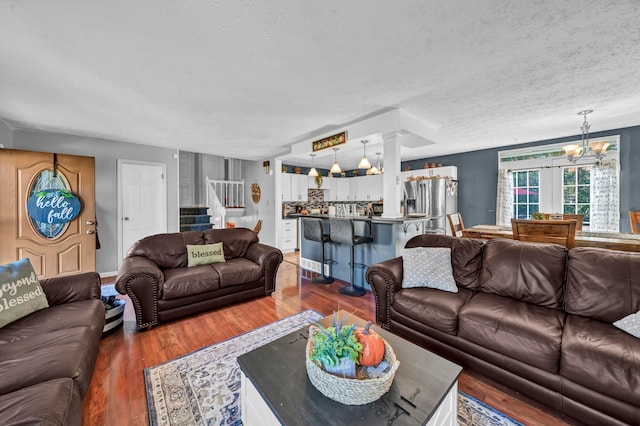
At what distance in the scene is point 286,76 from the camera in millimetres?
2367

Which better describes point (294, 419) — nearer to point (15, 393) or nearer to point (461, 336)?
point (15, 393)

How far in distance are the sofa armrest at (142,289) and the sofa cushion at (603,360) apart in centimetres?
324

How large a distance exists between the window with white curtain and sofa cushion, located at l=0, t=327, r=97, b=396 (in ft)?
20.3

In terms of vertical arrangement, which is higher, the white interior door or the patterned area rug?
the white interior door

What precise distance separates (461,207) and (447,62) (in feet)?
15.6

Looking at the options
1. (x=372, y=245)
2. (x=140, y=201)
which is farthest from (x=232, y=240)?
(x=140, y=201)

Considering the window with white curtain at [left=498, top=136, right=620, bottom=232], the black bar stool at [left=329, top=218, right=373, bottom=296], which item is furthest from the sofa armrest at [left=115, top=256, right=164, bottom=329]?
the window with white curtain at [left=498, top=136, right=620, bottom=232]

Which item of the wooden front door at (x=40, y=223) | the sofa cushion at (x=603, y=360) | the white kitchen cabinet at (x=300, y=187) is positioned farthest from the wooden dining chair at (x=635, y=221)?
the wooden front door at (x=40, y=223)

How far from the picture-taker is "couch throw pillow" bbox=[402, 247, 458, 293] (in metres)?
2.31

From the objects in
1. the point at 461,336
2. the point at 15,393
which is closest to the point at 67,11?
the point at 15,393

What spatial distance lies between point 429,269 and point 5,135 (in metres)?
5.87

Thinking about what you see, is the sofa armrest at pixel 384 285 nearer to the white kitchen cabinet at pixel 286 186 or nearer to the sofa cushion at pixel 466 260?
the sofa cushion at pixel 466 260

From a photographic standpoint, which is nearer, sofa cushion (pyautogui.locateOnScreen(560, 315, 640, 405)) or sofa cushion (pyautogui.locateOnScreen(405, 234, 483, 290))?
sofa cushion (pyautogui.locateOnScreen(560, 315, 640, 405))

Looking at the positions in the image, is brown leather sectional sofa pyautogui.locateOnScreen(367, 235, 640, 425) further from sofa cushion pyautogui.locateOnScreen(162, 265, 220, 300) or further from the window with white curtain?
the window with white curtain
